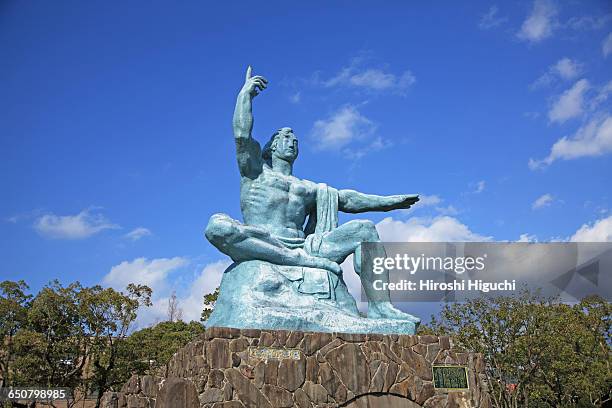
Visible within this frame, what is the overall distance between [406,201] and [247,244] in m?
2.68

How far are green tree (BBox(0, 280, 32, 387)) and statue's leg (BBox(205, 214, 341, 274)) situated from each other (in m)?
12.3

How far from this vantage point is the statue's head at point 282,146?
336 inches

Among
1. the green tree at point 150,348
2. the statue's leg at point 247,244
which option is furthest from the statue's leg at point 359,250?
the green tree at point 150,348

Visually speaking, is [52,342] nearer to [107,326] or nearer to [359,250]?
[107,326]

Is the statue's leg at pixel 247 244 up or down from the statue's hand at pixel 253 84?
down

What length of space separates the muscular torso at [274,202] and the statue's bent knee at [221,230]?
789 millimetres

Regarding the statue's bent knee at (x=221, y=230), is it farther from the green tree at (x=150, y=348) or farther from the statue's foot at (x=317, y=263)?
the green tree at (x=150, y=348)

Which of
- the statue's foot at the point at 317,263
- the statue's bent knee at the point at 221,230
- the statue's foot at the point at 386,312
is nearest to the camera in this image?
the statue's bent knee at the point at 221,230

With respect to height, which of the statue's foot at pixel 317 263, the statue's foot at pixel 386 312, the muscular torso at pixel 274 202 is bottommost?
the statue's foot at pixel 386 312

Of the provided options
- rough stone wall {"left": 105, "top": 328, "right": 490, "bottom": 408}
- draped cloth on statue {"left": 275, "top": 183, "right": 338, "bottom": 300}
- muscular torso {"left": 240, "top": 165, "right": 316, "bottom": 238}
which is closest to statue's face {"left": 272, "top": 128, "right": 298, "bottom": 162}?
muscular torso {"left": 240, "top": 165, "right": 316, "bottom": 238}

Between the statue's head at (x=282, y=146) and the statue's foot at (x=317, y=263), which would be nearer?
the statue's foot at (x=317, y=263)

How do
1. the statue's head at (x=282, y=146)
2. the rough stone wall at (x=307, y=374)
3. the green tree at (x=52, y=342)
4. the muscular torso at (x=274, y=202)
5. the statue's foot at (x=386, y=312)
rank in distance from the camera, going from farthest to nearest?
the green tree at (x=52, y=342) < the statue's head at (x=282, y=146) < the muscular torso at (x=274, y=202) < the statue's foot at (x=386, y=312) < the rough stone wall at (x=307, y=374)

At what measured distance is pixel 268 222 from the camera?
26.4 ft

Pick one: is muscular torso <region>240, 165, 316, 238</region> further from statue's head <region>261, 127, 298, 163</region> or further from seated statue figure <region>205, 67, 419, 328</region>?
statue's head <region>261, 127, 298, 163</region>
